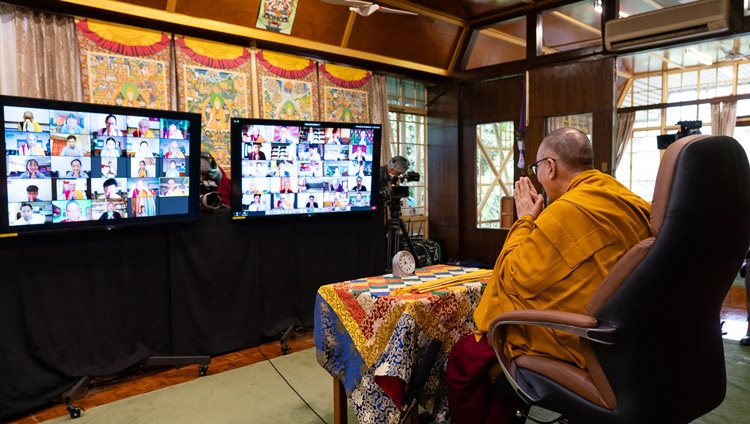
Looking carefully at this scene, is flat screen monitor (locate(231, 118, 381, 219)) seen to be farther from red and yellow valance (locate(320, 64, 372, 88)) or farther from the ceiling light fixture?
the ceiling light fixture

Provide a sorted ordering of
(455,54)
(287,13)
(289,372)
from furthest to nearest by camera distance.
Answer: (455,54), (287,13), (289,372)

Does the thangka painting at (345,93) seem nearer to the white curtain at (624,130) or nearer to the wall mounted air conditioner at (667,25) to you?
the wall mounted air conditioner at (667,25)

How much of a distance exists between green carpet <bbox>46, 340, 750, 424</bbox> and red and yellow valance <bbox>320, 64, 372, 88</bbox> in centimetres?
326

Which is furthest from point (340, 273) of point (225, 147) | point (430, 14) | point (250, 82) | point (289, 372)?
point (430, 14)

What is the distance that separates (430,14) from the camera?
5.57 meters

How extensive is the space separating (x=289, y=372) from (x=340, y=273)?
50.9 inches

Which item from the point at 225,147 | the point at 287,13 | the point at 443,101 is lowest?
the point at 225,147

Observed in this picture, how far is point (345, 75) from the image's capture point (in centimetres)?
543

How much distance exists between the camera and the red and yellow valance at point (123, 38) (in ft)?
12.4

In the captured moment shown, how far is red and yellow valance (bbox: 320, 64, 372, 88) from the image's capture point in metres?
5.27

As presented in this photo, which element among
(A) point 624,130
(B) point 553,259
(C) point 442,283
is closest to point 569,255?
(B) point 553,259

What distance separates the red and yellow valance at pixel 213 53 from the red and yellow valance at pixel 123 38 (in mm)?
175

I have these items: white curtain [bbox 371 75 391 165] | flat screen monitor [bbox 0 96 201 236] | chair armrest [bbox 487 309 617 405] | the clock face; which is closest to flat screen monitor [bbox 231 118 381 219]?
flat screen monitor [bbox 0 96 201 236]

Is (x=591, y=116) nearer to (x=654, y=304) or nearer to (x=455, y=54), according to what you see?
(x=455, y=54)
